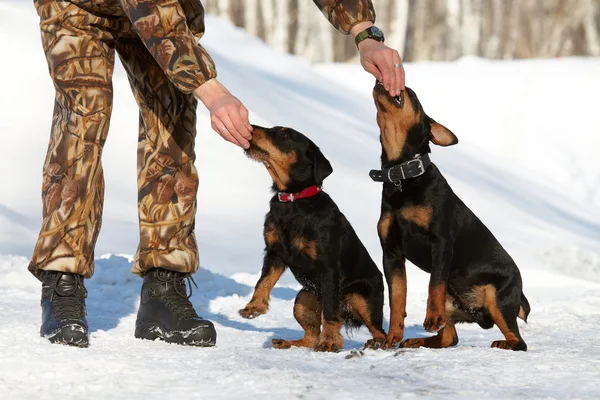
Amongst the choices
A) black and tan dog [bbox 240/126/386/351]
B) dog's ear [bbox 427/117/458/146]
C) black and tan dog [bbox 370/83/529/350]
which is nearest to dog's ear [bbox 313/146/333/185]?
black and tan dog [bbox 240/126/386/351]

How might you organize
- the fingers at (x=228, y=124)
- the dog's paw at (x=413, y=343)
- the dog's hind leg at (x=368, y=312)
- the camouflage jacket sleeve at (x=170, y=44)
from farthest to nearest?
the dog's hind leg at (x=368, y=312), the dog's paw at (x=413, y=343), the camouflage jacket sleeve at (x=170, y=44), the fingers at (x=228, y=124)

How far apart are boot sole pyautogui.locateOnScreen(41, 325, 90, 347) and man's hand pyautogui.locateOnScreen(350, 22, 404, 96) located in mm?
1470

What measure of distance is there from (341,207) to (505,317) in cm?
370

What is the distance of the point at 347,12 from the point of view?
11.6 feet

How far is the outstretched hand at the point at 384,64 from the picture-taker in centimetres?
337

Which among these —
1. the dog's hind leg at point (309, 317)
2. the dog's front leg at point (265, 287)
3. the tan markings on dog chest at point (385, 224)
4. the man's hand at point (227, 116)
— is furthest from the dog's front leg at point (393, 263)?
the man's hand at point (227, 116)

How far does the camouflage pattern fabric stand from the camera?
3.14 meters

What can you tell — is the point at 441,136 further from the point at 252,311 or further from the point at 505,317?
the point at 252,311

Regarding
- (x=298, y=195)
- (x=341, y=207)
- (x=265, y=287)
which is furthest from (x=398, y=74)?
(x=341, y=207)

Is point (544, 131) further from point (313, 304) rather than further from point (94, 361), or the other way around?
point (94, 361)

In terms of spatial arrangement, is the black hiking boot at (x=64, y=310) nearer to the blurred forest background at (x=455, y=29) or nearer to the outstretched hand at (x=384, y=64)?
the outstretched hand at (x=384, y=64)

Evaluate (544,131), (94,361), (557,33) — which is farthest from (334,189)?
(557,33)

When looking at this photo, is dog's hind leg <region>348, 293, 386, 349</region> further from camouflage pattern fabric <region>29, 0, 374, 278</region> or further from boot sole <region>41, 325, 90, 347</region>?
boot sole <region>41, 325, 90, 347</region>

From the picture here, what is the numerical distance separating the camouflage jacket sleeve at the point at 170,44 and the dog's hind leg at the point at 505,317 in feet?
4.66
